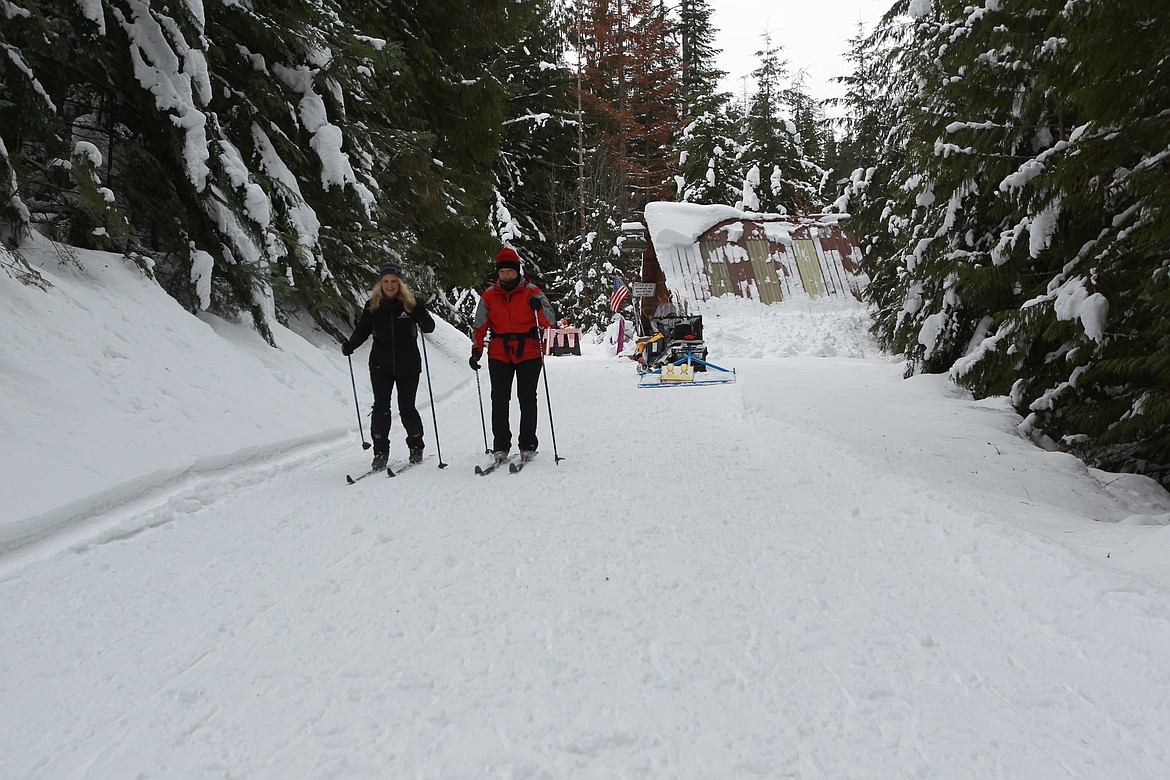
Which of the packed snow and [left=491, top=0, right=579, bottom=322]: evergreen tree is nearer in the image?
the packed snow

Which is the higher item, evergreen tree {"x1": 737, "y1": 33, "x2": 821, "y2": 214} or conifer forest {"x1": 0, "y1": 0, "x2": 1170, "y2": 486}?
evergreen tree {"x1": 737, "y1": 33, "x2": 821, "y2": 214}

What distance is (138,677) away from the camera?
2.52m

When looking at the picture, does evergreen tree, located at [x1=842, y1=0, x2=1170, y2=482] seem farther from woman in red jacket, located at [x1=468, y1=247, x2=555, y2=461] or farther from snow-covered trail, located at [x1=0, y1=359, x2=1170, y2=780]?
woman in red jacket, located at [x1=468, y1=247, x2=555, y2=461]

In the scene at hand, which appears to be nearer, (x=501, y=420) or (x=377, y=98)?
(x=501, y=420)

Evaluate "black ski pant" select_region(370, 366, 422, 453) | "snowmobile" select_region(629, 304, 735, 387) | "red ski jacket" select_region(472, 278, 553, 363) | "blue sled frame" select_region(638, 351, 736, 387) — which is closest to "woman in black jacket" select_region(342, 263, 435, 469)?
"black ski pant" select_region(370, 366, 422, 453)

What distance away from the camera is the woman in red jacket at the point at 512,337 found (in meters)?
6.36

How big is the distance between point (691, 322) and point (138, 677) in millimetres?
13420

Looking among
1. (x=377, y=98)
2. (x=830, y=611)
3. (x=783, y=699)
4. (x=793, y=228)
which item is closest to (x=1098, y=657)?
(x=830, y=611)

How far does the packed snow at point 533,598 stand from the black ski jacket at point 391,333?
3.06 ft

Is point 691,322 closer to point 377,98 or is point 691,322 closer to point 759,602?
point 377,98

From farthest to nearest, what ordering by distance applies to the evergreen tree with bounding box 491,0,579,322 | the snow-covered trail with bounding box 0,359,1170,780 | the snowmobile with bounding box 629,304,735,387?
1. the evergreen tree with bounding box 491,0,579,322
2. the snowmobile with bounding box 629,304,735,387
3. the snow-covered trail with bounding box 0,359,1170,780

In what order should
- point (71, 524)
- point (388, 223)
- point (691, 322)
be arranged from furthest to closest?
point (691, 322), point (388, 223), point (71, 524)

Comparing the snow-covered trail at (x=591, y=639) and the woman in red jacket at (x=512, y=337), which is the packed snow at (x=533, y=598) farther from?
the woman in red jacket at (x=512, y=337)

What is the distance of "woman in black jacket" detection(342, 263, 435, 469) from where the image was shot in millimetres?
6367
